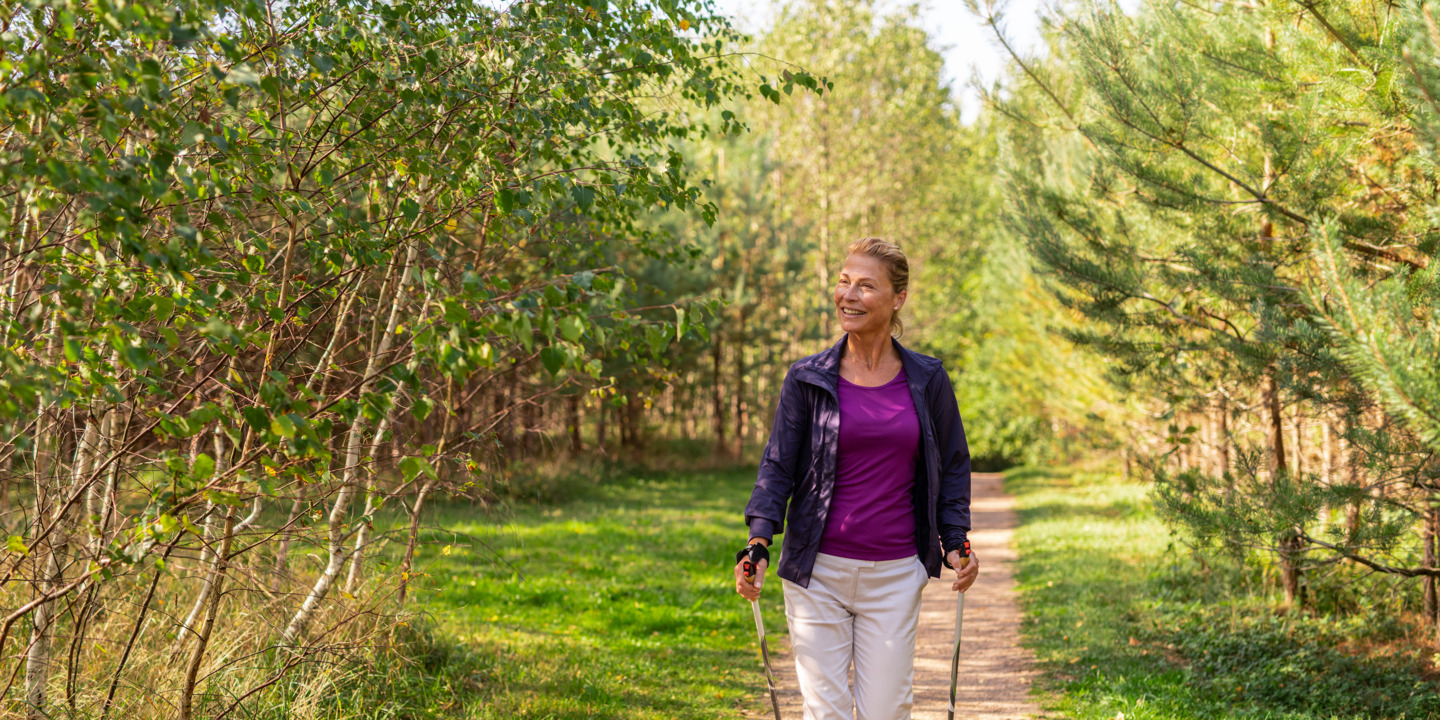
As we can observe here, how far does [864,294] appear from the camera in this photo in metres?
3.28

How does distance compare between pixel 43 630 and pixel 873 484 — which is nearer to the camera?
pixel 873 484

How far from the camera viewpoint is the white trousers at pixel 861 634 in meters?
3.14

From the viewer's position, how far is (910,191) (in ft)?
83.3

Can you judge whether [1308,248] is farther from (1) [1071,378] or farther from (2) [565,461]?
(2) [565,461]

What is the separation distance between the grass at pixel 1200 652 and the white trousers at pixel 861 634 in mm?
2591

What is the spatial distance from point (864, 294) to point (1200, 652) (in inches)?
184

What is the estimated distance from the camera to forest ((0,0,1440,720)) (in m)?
2.56

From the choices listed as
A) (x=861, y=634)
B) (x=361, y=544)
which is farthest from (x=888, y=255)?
(x=361, y=544)

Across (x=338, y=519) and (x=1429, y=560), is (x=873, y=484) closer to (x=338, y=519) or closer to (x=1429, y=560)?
(x=338, y=519)

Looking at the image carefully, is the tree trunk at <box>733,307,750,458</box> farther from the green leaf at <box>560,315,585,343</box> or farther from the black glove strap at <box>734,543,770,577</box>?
the green leaf at <box>560,315,585,343</box>

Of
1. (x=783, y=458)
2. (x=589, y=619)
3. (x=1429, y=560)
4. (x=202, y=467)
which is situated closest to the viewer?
(x=202, y=467)

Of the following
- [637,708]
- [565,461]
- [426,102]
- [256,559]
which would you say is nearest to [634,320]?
[426,102]

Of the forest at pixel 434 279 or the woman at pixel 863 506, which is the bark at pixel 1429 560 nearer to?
the forest at pixel 434 279

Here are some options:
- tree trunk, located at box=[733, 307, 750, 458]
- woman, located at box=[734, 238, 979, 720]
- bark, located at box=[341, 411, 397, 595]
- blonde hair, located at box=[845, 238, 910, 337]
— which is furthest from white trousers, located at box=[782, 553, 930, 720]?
tree trunk, located at box=[733, 307, 750, 458]
